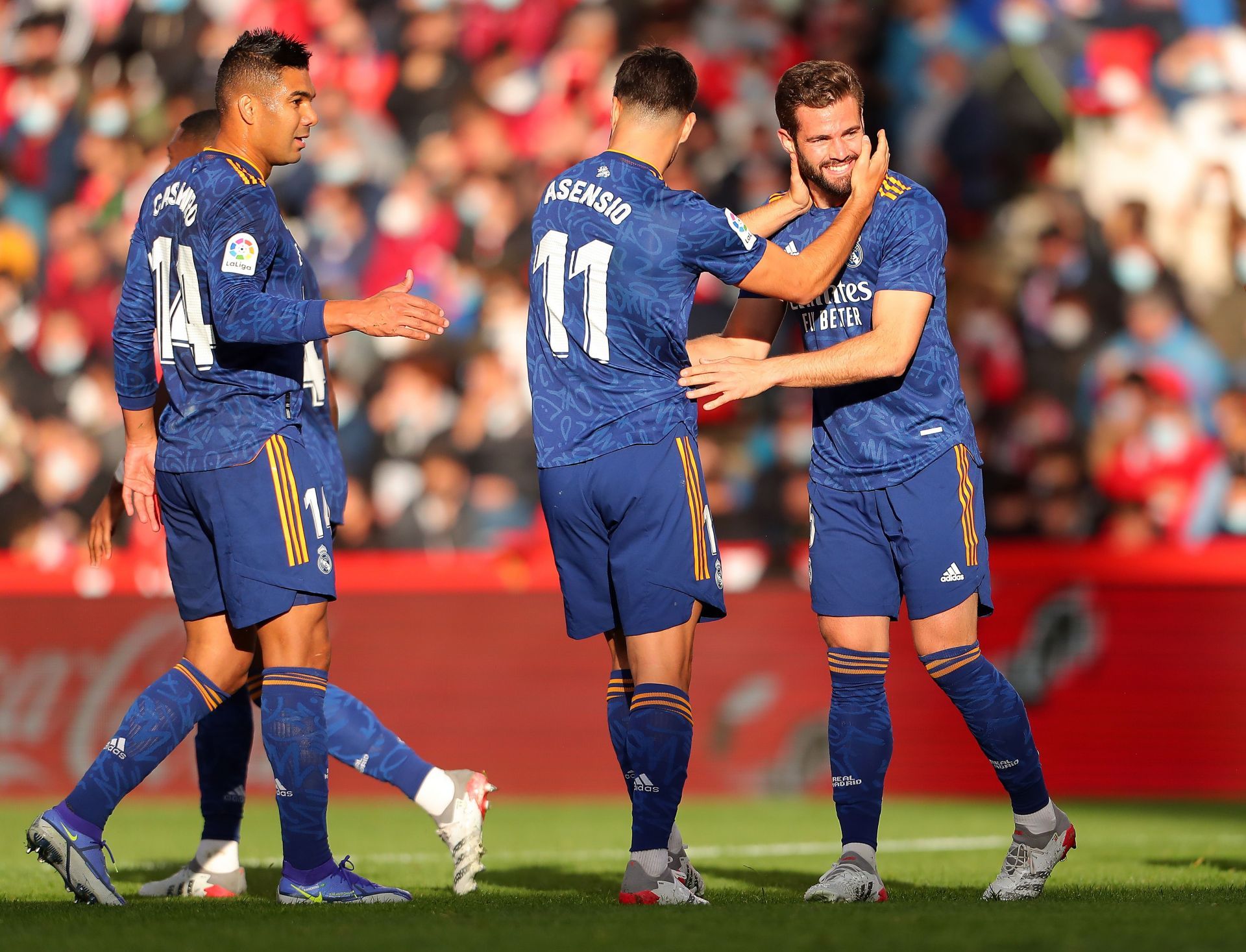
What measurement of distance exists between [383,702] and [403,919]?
4.86 metres

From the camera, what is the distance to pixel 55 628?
27.1ft

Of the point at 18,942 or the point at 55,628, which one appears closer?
the point at 18,942

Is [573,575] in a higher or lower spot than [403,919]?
higher

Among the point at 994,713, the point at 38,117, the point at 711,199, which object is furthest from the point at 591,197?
the point at 38,117

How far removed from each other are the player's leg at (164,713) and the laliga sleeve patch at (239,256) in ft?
1.87

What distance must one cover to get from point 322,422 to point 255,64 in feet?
3.55

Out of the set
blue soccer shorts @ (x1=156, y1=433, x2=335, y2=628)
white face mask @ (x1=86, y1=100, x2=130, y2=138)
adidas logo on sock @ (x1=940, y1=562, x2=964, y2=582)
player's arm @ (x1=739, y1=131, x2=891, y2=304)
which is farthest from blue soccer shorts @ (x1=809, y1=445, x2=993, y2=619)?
white face mask @ (x1=86, y1=100, x2=130, y2=138)

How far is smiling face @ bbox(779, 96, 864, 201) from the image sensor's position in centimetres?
419

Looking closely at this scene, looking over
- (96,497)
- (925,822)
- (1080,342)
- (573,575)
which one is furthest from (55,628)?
(1080,342)

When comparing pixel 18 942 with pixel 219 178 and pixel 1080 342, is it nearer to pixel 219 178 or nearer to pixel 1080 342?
pixel 219 178

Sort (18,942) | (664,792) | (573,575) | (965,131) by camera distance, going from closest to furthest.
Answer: (18,942) < (664,792) < (573,575) < (965,131)

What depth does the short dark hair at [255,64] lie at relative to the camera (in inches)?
161

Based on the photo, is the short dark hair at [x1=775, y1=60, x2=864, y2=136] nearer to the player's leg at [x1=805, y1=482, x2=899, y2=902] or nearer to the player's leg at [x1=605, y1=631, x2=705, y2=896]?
the player's leg at [x1=805, y1=482, x2=899, y2=902]

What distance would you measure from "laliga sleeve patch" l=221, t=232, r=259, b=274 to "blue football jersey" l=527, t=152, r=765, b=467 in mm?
718
